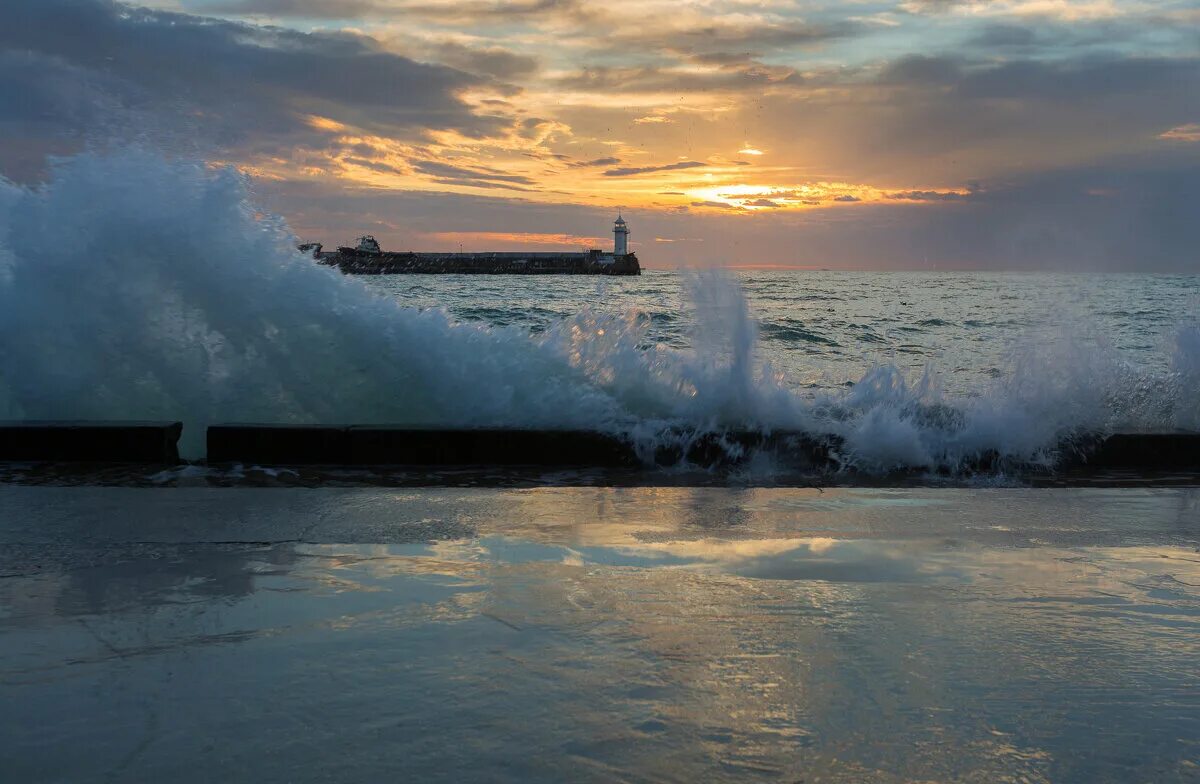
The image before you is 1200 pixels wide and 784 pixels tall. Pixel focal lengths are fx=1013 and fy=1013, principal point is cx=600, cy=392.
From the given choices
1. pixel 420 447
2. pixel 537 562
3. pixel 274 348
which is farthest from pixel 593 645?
pixel 274 348

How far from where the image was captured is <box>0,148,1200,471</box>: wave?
278 inches

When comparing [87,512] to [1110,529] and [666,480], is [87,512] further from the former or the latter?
[1110,529]

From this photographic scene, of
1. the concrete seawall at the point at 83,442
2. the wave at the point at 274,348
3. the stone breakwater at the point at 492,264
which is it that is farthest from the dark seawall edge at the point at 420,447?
the stone breakwater at the point at 492,264

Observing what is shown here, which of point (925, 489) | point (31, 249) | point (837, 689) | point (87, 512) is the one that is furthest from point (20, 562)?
point (31, 249)

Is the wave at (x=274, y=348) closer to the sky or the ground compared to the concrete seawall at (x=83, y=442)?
closer to the sky

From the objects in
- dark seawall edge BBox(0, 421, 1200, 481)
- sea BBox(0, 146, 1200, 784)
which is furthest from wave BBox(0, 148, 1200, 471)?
dark seawall edge BBox(0, 421, 1200, 481)

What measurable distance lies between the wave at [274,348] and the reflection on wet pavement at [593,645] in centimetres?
259

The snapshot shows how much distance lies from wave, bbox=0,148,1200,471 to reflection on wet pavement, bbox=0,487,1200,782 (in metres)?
2.59

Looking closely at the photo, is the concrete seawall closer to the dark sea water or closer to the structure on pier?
the dark sea water

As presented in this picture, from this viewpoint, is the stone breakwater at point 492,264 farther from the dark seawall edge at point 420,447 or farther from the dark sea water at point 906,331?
the dark seawall edge at point 420,447

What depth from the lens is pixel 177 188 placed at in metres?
7.62

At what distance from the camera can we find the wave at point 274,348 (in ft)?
23.1

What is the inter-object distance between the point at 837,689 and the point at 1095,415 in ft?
16.4

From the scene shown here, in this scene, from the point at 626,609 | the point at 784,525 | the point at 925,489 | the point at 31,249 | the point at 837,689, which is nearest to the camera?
the point at 837,689
